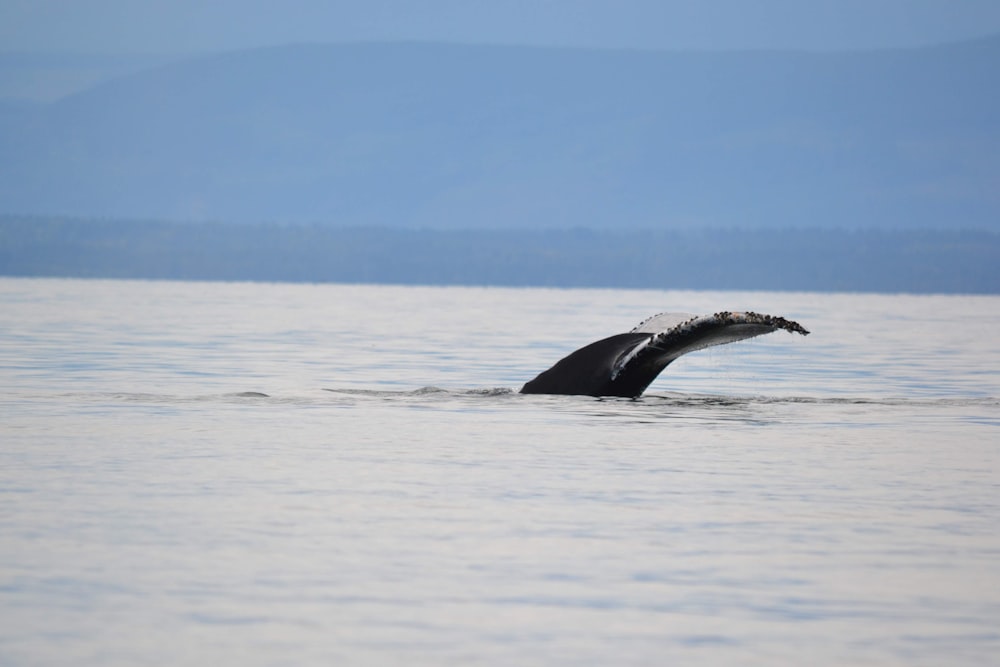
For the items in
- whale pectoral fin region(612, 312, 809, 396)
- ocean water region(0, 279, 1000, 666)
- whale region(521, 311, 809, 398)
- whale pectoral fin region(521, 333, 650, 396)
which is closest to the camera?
ocean water region(0, 279, 1000, 666)

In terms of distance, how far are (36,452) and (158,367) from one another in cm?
1463

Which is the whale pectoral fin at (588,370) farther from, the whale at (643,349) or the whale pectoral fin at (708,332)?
the whale pectoral fin at (708,332)

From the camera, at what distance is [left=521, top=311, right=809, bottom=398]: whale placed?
18.2m

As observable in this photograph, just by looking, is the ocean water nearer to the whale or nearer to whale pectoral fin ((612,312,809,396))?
the whale

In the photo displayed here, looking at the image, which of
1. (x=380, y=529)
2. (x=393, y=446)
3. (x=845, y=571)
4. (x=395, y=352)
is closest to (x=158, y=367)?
(x=395, y=352)

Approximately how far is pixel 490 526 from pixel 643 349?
7.89m

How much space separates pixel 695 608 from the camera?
373 inches

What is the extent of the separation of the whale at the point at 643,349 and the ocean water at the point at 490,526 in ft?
1.12

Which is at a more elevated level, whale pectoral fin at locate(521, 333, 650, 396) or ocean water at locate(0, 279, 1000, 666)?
whale pectoral fin at locate(521, 333, 650, 396)

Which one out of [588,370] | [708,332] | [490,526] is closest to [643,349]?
[708,332]

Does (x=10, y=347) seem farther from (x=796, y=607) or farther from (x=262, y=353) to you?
(x=796, y=607)

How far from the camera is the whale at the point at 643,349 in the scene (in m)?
18.2

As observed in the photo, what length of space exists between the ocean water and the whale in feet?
1.12

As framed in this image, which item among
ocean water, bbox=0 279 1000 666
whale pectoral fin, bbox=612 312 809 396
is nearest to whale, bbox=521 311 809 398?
whale pectoral fin, bbox=612 312 809 396
